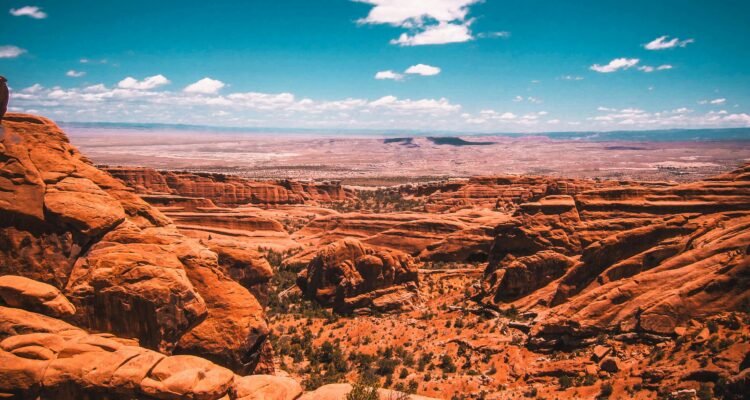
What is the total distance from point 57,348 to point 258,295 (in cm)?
888

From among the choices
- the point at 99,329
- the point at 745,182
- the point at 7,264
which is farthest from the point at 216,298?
the point at 745,182

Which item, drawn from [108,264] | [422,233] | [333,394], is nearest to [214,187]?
[422,233]

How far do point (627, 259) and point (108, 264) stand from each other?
67.1 feet

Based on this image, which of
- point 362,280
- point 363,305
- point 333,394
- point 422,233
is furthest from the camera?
point 422,233

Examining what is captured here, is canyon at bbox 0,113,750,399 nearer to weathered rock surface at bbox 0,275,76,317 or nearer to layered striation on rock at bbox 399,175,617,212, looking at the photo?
weathered rock surface at bbox 0,275,76,317

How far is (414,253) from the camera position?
41.5 meters

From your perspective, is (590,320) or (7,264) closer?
(7,264)

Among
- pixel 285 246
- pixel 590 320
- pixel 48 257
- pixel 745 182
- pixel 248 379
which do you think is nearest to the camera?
pixel 248 379

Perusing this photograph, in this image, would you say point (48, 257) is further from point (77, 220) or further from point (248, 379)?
point (248, 379)

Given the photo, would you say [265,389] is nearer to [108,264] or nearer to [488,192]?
[108,264]

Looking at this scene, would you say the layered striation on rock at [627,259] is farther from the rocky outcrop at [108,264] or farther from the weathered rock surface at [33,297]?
the weathered rock surface at [33,297]

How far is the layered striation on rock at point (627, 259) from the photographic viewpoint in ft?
56.3

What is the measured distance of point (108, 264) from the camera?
13422 mm

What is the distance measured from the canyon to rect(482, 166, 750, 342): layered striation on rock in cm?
8
